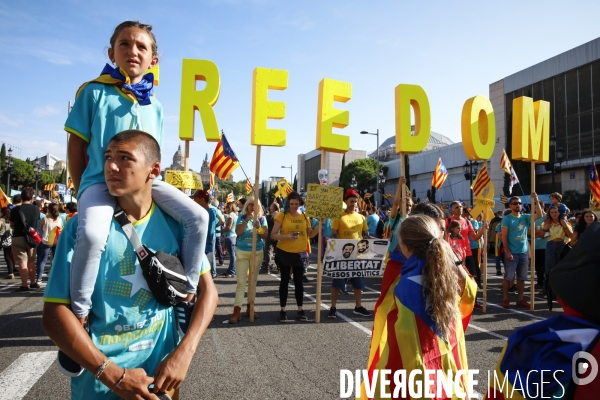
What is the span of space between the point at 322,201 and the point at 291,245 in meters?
0.94

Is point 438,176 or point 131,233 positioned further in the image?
point 438,176

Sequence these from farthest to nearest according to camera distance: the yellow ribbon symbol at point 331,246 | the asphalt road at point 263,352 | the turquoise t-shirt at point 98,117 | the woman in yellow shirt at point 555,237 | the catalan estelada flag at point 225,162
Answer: the catalan estelada flag at point 225,162 → the woman in yellow shirt at point 555,237 → the yellow ribbon symbol at point 331,246 → the asphalt road at point 263,352 → the turquoise t-shirt at point 98,117

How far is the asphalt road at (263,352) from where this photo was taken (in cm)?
428

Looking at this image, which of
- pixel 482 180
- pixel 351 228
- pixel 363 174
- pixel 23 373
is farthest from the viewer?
pixel 363 174

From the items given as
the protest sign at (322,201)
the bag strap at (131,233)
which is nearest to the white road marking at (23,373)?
the bag strap at (131,233)

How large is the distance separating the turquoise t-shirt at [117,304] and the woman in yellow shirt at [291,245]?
18.6 feet

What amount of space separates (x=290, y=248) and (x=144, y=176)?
5843 mm

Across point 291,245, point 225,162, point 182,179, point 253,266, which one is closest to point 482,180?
point 291,245

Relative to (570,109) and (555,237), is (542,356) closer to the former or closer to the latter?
(555,237)

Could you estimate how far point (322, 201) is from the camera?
7480 mm

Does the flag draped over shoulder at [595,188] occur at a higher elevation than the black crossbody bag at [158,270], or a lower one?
higher

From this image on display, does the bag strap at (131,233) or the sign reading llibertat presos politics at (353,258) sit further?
the sign reading llibertat presos politics at (353,258)

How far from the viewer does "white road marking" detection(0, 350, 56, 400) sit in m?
4.14

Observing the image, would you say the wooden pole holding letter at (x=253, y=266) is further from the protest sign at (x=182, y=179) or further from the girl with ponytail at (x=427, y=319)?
the girl with ponytail at (x=427, y=319)
